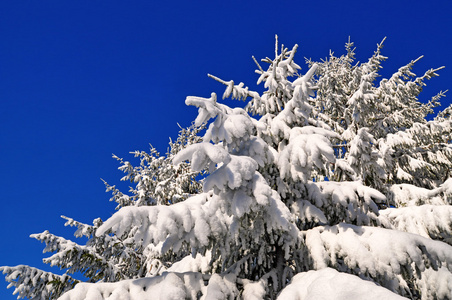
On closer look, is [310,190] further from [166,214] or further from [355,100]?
[355,100]

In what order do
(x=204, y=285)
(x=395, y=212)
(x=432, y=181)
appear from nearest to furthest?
(x=204, y=285), (x=395, y=212), (x=432, y=181)

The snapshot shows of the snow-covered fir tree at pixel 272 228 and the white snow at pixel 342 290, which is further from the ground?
the snow-covered fir tree at pixel 272 228

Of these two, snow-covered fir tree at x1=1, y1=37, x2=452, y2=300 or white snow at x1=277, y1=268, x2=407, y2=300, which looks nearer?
white snow at x1=277, y1=268, x2=407, y2=300

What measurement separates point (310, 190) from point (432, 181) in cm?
860

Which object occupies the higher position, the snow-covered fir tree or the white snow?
the snow-covered fir tree

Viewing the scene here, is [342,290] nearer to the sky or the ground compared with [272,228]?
nearer to the ground

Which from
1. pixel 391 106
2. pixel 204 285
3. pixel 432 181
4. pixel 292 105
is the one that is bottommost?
pixel 204 285

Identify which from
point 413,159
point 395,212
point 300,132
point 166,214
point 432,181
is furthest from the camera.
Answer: point 432,181

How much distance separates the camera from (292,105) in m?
4.73

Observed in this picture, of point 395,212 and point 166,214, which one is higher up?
point 395,212

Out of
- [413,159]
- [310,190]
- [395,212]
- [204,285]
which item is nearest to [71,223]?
[204,285]

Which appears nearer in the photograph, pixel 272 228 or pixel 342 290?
pixel 342 290

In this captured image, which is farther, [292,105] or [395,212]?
[395,212]

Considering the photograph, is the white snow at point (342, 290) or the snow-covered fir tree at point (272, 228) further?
the snow-covered fir tree at point (272, 228)
